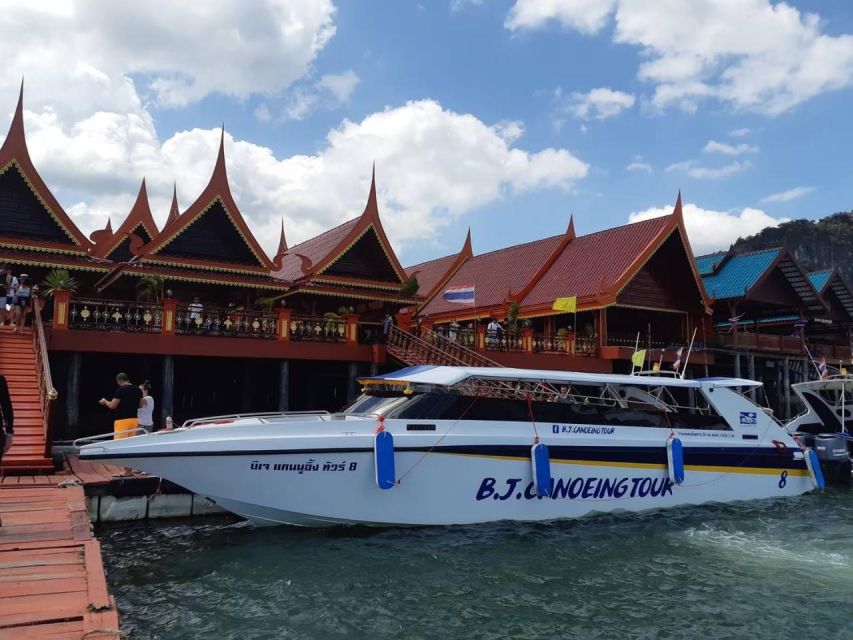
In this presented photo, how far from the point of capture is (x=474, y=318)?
23844 mm

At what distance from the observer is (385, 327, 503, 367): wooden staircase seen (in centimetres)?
1565

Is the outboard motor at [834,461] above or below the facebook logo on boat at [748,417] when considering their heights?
below

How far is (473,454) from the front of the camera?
29.2 ft

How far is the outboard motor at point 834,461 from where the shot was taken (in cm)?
1395

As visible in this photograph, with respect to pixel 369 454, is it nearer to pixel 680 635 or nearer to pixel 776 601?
pixel 680 635

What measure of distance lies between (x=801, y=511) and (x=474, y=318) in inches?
554

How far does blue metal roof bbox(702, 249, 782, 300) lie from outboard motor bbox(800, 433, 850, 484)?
11.8 m

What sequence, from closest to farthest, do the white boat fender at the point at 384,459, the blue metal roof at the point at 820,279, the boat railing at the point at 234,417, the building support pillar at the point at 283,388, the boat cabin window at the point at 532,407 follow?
the white boat fender at the point at 384,459, the boat cabin window at the point at 532,407, the boat railing at the point at 234,417, the building support pillar at the point at 283,388, the blue metal roof at the point at 820,279

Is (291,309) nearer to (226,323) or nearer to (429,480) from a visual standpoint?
(226,323)

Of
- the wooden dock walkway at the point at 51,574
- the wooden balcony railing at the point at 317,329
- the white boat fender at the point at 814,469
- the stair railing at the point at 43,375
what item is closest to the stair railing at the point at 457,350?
the wooden balcony railing at the point at 317,329

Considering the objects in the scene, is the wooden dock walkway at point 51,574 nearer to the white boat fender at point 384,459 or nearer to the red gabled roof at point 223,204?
the white boat fender at point 384,459

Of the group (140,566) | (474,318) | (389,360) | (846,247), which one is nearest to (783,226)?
(846,247)

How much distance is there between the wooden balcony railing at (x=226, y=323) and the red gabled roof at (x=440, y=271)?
14.7 m

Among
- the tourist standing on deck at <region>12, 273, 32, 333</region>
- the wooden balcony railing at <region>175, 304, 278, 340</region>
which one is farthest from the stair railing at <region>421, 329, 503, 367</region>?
the tourist standing on deck at <region>12, 273, 32, 333</region>
